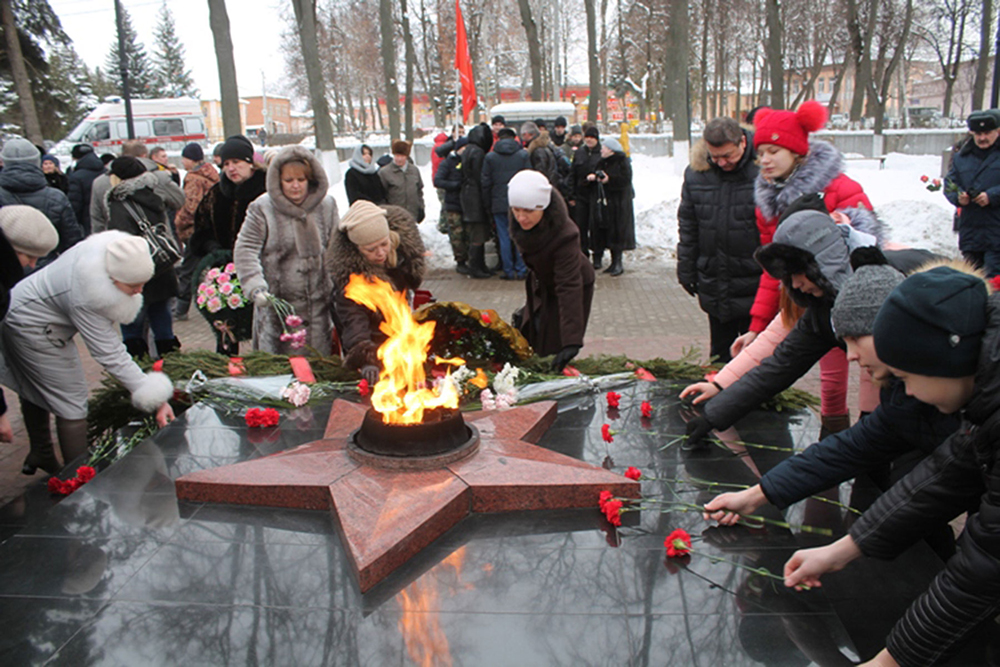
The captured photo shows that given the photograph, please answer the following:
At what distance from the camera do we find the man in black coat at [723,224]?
490 centimetres

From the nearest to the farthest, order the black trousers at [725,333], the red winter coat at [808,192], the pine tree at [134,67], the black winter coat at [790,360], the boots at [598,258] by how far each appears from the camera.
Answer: the black winter coat at [790,360] < the red winter coat at [808,192] < the black trousers at [725,333] < the boots at [598,258] < the pine tree at [134,67]

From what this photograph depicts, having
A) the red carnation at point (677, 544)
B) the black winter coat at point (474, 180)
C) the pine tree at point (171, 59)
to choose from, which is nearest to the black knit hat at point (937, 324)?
the red carnation at point (677, 544)

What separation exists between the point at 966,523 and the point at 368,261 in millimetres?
3257

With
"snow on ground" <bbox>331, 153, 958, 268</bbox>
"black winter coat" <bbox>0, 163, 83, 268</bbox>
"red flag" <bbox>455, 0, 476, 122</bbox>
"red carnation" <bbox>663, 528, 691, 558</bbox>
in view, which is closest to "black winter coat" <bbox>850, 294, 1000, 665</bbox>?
"red carnation" <bbox>663, 528, 691, 558</bbox>

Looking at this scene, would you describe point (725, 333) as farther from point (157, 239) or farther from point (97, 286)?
point (157, 239)

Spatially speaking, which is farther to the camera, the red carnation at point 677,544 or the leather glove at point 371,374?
the leather glove at point 371,374

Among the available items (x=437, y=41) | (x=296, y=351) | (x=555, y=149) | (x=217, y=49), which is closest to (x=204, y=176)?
(x=296, y=351)

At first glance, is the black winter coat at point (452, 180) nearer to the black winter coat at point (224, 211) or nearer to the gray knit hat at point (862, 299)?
the black winter coat at point (224, 211)

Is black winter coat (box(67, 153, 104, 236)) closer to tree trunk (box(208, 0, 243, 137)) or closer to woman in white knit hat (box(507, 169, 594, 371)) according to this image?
tree trunk (box(208, 0, 243, 137))

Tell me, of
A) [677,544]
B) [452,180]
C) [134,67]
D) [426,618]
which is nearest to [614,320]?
[452,180]

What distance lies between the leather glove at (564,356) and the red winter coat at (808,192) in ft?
3.27

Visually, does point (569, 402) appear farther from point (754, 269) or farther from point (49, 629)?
point (49, 629)

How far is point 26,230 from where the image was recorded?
3.92 m

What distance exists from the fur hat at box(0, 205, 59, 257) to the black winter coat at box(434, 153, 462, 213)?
7.08 metres
